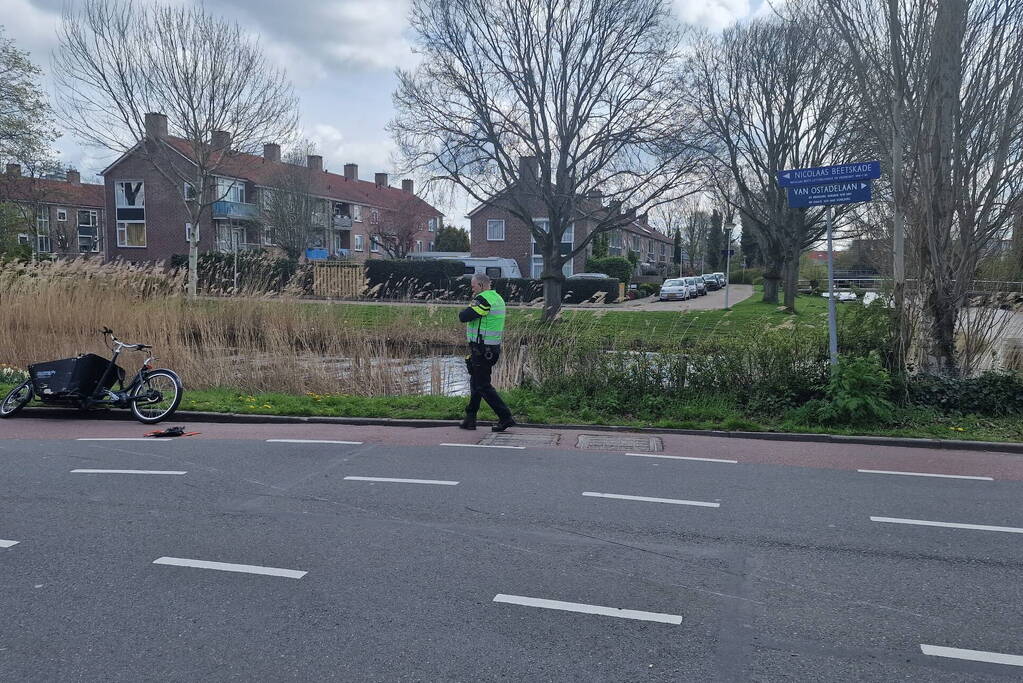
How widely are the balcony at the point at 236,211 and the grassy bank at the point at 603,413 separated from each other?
4466 centimetres

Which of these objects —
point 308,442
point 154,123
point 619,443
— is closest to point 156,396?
point 308,442

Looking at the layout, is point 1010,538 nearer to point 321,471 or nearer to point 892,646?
point 892,646

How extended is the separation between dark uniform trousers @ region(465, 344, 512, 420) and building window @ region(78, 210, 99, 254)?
203 feet

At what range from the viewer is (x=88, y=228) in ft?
215

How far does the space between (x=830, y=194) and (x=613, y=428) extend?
3.91 meters

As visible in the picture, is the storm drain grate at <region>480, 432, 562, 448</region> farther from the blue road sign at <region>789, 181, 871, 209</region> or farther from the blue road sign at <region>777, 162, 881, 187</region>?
the blue road sign at <region>777, 162, 881, 187</region>

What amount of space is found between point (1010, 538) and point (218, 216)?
179 feet

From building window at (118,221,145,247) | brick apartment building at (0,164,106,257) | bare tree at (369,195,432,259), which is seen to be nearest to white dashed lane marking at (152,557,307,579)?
brick apartment building at (0,164,106,257)

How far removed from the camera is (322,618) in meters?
4.26

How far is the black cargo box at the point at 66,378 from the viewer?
423 inches

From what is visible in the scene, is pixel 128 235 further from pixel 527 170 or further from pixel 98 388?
pixel 98 388

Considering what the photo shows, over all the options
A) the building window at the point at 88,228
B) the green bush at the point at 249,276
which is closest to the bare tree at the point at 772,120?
the green bush at the point at 249,276

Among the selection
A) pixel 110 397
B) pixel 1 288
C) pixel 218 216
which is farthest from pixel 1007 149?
pixel 218 216

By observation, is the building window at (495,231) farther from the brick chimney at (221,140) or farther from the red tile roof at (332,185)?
the brick chimney at (221,140)
